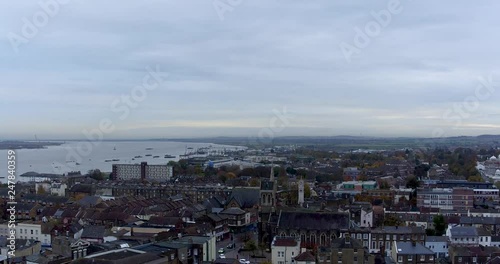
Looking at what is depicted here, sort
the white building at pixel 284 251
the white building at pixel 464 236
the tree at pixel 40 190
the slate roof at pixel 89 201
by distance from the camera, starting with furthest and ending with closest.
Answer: the tree at pixel 40 190 → the slate roof at pixel 89 201 → the white building at pixel 464 236 → the white building at pixel 284 251

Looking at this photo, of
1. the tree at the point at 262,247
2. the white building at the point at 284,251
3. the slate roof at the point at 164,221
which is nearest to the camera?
the white building at the point at 284,251

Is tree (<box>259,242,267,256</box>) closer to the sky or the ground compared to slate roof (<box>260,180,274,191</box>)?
closer to the ground

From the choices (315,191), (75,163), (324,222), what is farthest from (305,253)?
(75,163)

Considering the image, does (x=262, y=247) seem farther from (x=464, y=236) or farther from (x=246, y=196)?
(x=246, y=196)

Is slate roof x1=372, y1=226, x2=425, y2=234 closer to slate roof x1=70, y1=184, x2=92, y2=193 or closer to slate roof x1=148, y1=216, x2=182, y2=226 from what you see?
slate roof x1=148, y1=216, x2=182, y2=226

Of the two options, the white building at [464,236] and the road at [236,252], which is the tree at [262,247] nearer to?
the road at [236,252]

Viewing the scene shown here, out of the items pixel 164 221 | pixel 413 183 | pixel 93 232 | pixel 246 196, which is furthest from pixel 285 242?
pixel 413 183

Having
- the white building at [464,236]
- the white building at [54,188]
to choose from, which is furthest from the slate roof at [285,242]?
the white building at [54,188]

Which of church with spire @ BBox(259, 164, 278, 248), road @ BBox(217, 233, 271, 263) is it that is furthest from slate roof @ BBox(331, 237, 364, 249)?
church with spire @ BBox(259, 164, 278, 248)
